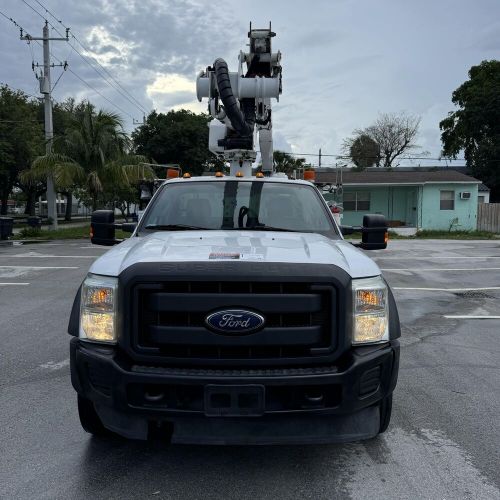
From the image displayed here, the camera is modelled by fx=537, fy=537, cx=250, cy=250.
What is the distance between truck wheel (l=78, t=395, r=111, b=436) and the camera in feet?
11.7

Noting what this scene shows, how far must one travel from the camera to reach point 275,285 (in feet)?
10.1

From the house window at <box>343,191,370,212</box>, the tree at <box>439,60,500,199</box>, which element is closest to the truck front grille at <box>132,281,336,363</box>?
the house window at <box>343,191,370,212</box>

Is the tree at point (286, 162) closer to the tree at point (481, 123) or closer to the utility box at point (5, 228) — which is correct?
the tree at point (481, 123)

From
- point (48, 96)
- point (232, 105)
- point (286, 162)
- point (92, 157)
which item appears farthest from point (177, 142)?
point (232, 105)

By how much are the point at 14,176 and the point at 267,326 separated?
148 ft

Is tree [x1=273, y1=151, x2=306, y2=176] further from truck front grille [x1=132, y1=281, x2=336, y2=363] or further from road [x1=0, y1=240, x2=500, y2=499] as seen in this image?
truck front grille [x1=132, y1=281, x2=336, y2=363]

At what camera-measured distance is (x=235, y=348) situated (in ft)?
10.1

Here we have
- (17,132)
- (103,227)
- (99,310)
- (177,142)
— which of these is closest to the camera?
(99,310)

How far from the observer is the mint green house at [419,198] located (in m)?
31.1

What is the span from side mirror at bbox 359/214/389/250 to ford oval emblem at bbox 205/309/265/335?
93.6 inches

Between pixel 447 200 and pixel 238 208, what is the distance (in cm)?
2920

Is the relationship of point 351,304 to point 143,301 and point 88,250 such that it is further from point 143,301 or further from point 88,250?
point 88,250

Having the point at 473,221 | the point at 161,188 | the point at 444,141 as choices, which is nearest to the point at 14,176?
the point at 473,221

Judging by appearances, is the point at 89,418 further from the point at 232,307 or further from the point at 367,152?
the point at 367,152
